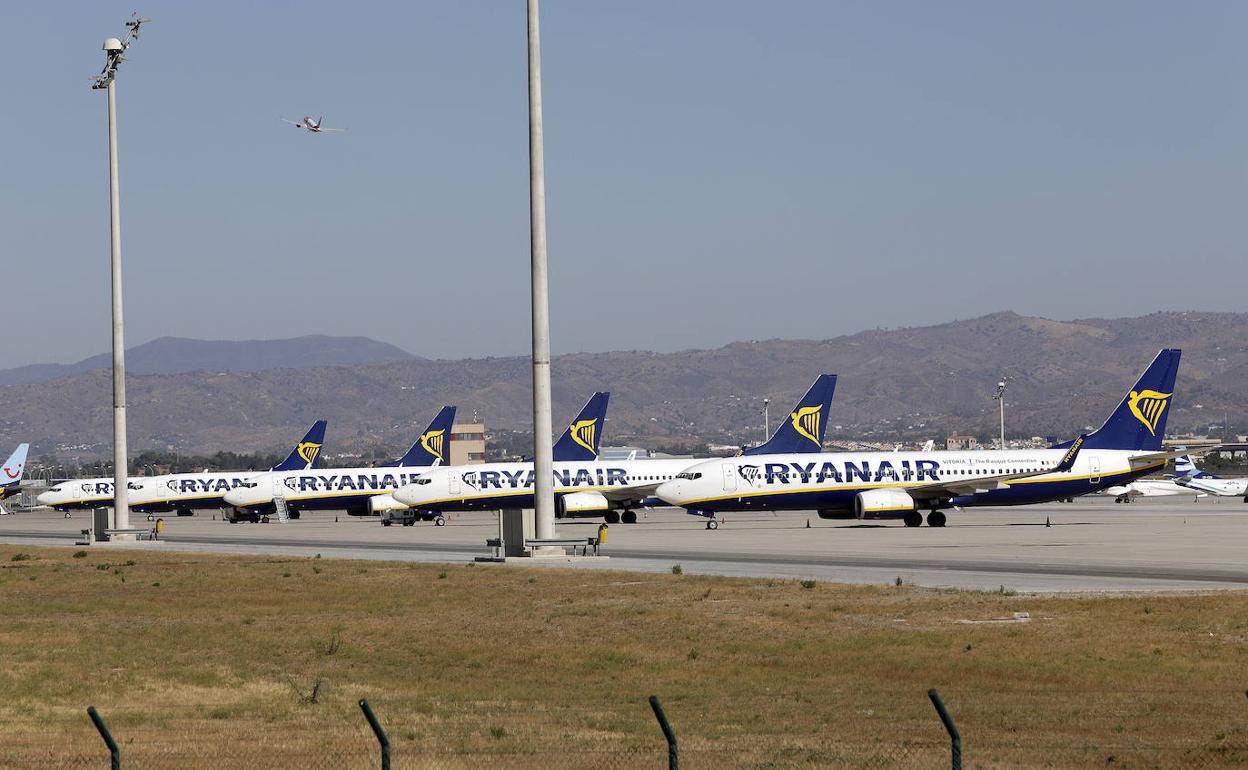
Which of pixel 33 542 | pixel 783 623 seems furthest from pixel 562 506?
pixel 783 623

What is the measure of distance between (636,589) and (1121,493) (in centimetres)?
9210

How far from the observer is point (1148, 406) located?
299 feet

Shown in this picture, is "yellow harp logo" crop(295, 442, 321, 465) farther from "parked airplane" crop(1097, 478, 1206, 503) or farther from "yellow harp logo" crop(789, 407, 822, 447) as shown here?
"parked airplane" crop(1097, 478, 1206, 503)

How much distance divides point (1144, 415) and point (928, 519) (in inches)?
599

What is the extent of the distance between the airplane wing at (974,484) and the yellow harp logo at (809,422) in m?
21.5

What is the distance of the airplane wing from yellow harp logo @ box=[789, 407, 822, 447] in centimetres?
2150

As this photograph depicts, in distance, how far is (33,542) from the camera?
270 ft

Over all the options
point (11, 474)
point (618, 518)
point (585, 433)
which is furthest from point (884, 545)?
point (11, 474)

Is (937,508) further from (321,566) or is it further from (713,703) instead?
(713,703)

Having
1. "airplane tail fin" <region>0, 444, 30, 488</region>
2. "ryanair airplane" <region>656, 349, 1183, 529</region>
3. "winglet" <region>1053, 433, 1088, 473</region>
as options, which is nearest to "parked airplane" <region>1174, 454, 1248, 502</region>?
"ryanair airplane" <region>656, 349, 1183, 529</region>

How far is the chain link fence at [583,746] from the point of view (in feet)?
64.6

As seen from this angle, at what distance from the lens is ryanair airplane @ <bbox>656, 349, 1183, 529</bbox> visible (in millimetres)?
85438

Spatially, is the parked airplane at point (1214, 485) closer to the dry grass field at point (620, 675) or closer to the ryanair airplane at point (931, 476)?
the ryanair airplane at point (931, 476)

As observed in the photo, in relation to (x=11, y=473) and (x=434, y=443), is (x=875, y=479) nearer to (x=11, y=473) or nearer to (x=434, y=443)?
(x=434, y=443)
